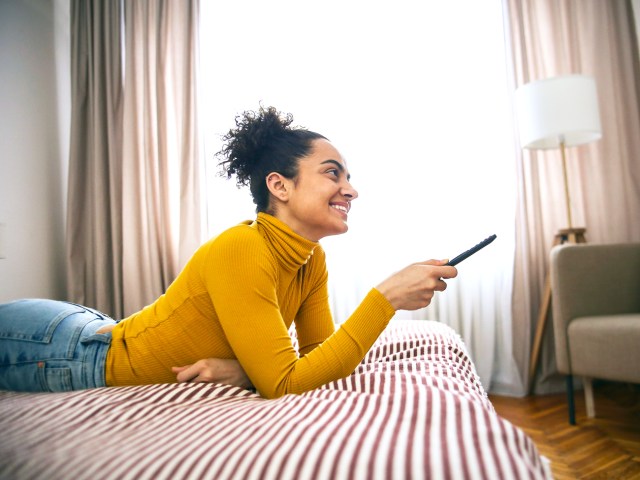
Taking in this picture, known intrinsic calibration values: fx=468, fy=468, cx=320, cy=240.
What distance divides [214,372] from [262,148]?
0.56 metres

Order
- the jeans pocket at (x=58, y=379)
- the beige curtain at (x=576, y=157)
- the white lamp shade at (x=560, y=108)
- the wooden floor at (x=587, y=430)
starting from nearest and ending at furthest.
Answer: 1. the jeans pocket at (x=58, y=379)
2. the wooden floor at (x=587, y=430)
3. the white lamp shade at (x=560, y=108)
4. the beige curtain at (x=576, y=157)

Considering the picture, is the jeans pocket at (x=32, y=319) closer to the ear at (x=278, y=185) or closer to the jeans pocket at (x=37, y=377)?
→ the jeans pocket at (x=37, y=377)

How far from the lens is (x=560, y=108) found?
6.80ft

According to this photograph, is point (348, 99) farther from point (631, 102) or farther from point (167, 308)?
point (167, 308)

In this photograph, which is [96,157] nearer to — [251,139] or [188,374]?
[251,139]

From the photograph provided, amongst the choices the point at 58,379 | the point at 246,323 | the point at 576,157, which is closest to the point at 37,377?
the point at 58,379

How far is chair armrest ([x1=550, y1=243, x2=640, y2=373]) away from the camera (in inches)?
74.4

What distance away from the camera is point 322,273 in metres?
1.23

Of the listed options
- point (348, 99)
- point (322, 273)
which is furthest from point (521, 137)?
point (322, 273)

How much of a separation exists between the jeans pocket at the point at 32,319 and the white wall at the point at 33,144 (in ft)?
3.97

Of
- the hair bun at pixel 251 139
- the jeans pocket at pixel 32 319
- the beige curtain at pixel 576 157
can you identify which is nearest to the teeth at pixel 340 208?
the hair bun at pixel 251 139

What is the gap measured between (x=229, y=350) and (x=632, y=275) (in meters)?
1.83

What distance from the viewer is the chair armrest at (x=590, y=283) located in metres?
1.89

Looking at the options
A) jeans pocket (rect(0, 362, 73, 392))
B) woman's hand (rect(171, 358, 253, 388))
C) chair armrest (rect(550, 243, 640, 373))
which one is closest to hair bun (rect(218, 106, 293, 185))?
woman's hand (rect(171, 358, 253, 388))
